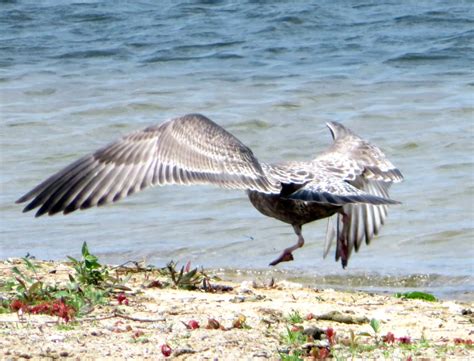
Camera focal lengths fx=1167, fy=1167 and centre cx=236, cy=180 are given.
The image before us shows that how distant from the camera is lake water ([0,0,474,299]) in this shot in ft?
33.6

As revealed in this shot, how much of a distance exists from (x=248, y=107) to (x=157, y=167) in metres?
8.54

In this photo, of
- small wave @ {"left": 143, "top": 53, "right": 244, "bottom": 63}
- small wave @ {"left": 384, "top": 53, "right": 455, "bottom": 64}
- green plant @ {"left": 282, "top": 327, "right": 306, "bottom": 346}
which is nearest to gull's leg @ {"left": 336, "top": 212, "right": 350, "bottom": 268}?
green plant @ {"left": 282, "top": 327, "right": 306, "bottom": 346}

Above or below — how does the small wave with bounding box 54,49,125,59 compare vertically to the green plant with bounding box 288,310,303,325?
below

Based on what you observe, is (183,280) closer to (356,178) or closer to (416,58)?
(356,178)

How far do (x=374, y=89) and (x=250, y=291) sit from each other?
A: 9.47m

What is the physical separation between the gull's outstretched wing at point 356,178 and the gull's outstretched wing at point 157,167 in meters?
0.97

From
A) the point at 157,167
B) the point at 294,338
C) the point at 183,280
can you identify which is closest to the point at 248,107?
the point at 157,167

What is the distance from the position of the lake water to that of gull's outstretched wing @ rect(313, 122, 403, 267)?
1.32ft

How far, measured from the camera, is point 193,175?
7434mm

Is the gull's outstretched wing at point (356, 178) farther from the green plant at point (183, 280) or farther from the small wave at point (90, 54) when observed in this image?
the small wave at point (90, 54)

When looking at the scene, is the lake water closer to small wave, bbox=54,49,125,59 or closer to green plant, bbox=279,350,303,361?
small wave, bbox=54,49,125,59

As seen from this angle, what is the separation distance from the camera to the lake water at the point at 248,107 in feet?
33.6

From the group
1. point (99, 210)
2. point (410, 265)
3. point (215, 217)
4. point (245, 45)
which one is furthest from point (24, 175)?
point (245, 45)

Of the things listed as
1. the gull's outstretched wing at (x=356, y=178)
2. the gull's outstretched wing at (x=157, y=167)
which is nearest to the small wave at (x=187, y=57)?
the gull's outstretched wing at (x=356, y=178)
